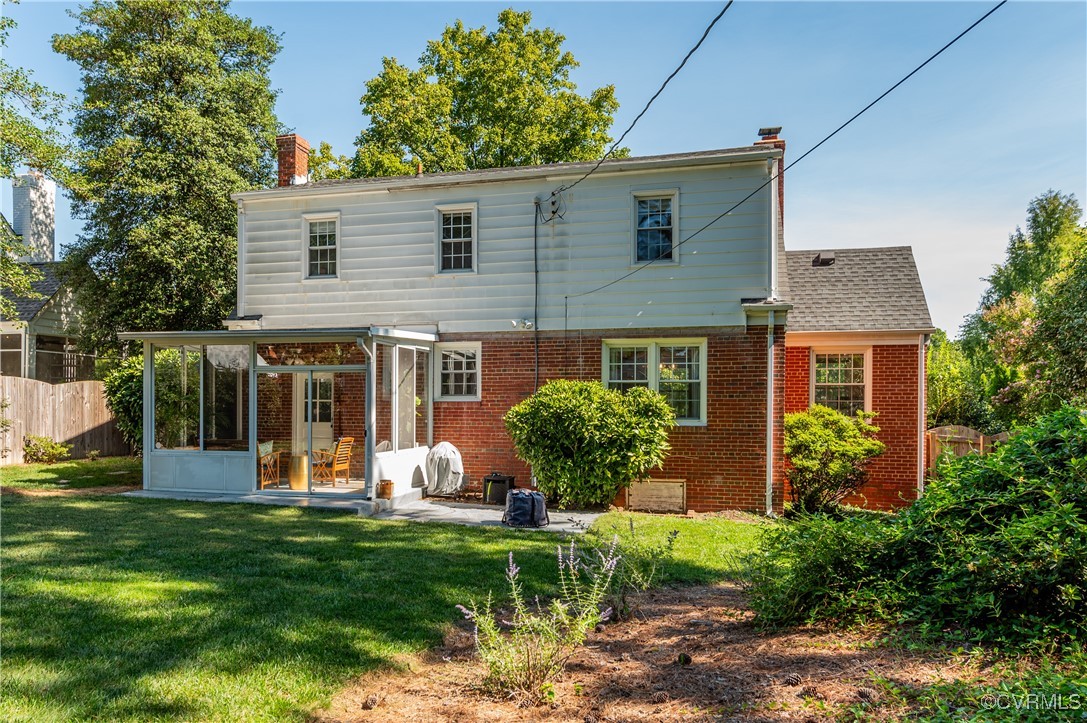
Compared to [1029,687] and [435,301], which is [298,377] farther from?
[1029,687]

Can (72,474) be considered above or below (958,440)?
below

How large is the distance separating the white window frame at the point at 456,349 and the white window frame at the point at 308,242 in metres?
2.88

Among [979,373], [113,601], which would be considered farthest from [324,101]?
[979,373]

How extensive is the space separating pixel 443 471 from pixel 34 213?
882 inches

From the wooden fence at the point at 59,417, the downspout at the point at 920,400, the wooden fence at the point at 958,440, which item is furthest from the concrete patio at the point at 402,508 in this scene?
the wooden fence at the point at 958,440

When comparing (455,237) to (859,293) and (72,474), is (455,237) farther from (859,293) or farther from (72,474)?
(72,474)

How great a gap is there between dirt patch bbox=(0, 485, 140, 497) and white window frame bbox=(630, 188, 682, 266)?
10.6 meters

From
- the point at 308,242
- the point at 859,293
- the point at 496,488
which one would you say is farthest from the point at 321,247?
the point at 859,293

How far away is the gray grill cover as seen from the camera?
12.9 metres

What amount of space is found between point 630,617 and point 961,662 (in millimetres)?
2536

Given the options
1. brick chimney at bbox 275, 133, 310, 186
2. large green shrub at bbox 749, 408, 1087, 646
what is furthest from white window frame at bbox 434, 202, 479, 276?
large green shrub at bbox 749, 408, 1087, 646

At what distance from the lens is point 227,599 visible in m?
5.87

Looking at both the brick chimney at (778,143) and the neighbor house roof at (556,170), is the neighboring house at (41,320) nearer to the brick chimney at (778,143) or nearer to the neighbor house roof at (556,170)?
the neighbor house roof at (556,170)

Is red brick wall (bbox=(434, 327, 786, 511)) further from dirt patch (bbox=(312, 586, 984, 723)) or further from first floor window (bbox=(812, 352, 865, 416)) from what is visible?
dirt patch (bbox=(312, 586, 984, 723))
